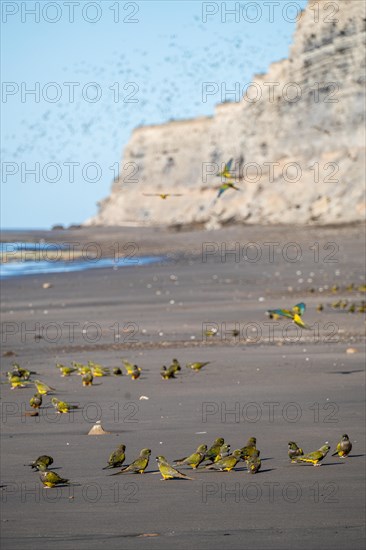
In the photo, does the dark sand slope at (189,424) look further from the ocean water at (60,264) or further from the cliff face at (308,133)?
the cliff face at (308,133)

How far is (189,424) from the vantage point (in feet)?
29.7

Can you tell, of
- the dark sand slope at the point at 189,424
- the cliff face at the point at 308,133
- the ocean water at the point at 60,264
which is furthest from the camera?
the cliff face at the point at 308,133

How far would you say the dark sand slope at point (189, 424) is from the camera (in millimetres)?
6074

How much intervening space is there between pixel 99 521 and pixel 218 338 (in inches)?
360

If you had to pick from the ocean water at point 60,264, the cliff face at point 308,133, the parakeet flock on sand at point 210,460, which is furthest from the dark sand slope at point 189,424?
the cliff face at point 308,133

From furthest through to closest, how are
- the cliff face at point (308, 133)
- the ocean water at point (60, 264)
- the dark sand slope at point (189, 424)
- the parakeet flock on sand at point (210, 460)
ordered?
the cliff face at point (308, 133) < the ocean water at point (60, 264) < the parakeet flock on sand at point (210, 460) < the dark sand slope at point (189, 424)

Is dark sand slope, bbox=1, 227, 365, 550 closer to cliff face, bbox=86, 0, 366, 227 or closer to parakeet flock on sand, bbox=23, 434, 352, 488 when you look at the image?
parakeet flock on sand, bbox=23, 434, 352, 488

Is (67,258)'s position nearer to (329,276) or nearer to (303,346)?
(329,276)

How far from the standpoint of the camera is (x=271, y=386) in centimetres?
1088

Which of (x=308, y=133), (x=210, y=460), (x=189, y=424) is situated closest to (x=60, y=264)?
(x=308, y=133)

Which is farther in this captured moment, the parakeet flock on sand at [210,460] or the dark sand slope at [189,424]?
the parakeet flock on sand at [210,460]


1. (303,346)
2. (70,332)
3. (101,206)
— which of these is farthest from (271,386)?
(101,206)

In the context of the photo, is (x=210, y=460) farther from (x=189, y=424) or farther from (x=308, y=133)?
(x=308, y=133)

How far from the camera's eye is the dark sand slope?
6.07m
